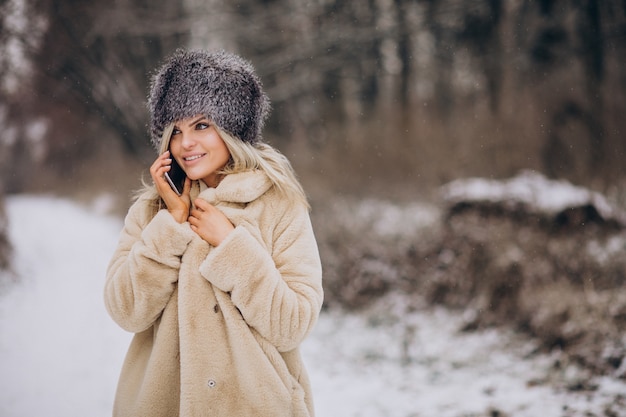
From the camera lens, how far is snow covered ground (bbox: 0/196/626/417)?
4.41m

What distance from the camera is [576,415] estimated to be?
4.11 meters

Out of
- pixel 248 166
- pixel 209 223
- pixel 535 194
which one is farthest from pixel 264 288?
pixel 535 194

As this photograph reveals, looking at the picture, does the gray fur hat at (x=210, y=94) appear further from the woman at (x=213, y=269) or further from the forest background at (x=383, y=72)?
the forest background at (x=383, y=72)

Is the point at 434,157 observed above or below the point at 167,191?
above

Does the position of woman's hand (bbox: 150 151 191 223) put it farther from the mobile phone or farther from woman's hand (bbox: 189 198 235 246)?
the mobile phone

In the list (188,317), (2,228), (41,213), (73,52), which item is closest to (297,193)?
(188,317)

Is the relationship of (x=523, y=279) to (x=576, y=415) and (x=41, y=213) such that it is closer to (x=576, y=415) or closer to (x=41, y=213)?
(x=576, y=415)

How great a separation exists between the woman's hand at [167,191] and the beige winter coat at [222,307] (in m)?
0.07

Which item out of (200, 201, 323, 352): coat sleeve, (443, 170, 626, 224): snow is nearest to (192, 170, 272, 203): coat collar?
(200, 201, 323, 352): coat sleeve

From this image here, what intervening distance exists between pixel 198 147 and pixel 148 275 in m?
0.48

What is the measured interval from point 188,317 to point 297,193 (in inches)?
23.0

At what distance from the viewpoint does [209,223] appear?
1937 millimetres

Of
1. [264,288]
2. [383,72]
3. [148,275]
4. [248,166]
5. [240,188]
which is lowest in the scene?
[264,288]

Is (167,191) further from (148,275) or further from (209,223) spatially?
(148,275)
